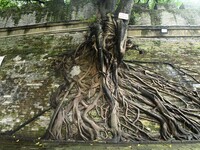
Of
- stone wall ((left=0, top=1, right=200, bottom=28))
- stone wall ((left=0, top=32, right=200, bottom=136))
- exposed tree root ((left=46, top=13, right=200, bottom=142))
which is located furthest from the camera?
stone wall ((left=0, top=1, right=200, bottom=28))

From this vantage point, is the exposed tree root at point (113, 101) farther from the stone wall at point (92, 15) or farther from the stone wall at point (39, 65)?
the stone wall at point (92, 15)

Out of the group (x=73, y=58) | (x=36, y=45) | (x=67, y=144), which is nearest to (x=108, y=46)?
(x=73, y=58)

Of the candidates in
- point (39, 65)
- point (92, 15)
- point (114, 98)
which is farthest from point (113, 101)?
point (92, 15)

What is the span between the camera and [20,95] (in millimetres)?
5582

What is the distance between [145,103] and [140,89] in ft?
1.15

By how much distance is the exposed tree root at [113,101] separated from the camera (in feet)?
14.7

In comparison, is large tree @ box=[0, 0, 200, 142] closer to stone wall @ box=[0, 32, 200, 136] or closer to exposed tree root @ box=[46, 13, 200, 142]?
exposed tree root @ box=[46, 13, 200, 142]

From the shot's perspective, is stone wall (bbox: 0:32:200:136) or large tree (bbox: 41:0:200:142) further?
stone wall (bbox: 0:32:200:136)

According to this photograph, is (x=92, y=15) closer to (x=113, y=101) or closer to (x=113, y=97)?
(x=113, y=97)

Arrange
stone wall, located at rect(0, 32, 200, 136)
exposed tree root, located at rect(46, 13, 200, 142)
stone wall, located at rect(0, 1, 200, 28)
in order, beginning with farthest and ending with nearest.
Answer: stone wall, located at rect(0, 1, 200, 28) < stone wall, located at rect(0, 32, 200, 136) < exposed tree root, located at rect(46, 13, 200, 142)

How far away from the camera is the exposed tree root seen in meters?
4.49

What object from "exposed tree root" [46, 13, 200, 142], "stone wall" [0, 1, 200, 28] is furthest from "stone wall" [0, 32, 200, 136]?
"stone wall" [0, 1, 200, 28]

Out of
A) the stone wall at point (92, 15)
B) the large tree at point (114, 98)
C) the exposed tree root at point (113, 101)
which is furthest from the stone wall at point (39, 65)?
the stone wall at point (92, 15)

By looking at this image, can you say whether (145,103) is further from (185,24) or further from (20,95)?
(185,24)
